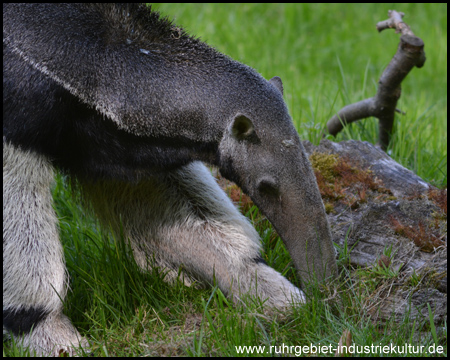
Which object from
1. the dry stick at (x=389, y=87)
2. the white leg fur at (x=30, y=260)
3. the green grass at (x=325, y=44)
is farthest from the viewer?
the green grass at (x=325, y=44)

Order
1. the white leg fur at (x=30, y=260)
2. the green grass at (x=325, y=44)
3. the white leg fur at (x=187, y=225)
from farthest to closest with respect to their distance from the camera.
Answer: the green grass at (x=325, y=44)
the white leg fur at (x=187, y=225)
the white leg fur at (x=30, y=260)

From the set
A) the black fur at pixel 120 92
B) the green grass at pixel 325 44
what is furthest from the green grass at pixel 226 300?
the black fur at pixel 120 92

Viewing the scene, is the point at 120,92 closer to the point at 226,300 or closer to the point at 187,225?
the point at 187,225

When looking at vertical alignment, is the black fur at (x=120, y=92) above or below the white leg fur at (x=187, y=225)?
above

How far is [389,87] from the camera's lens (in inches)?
225

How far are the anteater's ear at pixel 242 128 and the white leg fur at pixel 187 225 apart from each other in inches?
31.7

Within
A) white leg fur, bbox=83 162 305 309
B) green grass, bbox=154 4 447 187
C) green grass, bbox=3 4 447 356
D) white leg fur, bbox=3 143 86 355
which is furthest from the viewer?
green grass, bbox=154 4 447 187

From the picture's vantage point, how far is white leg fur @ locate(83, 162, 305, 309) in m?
4.35

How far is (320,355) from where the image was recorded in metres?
3.51

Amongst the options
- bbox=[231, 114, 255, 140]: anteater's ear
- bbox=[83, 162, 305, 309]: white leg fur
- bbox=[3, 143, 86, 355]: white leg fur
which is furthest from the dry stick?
bbox=[3, 143, 86, 355]: white leg fur

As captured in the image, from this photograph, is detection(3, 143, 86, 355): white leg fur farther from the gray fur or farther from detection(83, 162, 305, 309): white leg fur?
detection(83, 162, 305, 309): white leg fur

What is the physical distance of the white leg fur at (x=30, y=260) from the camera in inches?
A: 150

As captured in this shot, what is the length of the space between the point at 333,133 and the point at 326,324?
116 inches

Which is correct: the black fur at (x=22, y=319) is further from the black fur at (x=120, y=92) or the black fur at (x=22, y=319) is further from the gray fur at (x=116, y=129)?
the black fur at (x=120, y=92)
